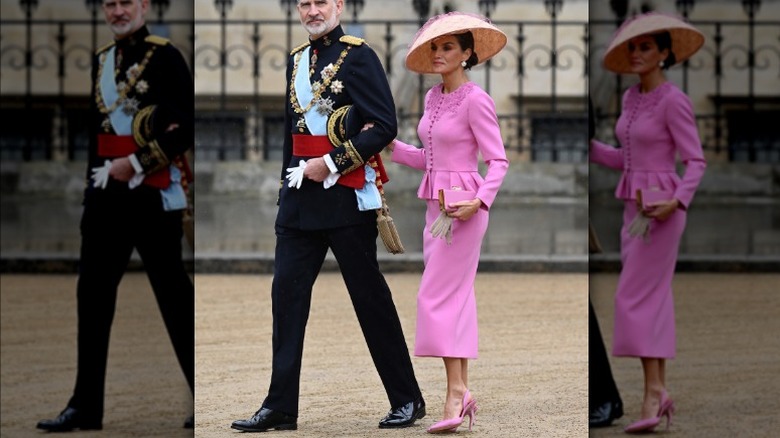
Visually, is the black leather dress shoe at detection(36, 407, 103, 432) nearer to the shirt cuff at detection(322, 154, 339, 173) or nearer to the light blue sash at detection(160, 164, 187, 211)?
the light blue sash at detection(160, 164, 187, 211)

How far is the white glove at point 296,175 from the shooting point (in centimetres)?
416

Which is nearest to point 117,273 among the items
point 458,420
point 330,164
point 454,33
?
point 330,164

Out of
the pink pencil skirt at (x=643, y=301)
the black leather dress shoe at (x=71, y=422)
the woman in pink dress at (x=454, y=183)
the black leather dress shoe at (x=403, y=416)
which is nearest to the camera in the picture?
the black leather dress shoe at (x=71, y=422)

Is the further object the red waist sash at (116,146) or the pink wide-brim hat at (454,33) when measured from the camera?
the pink wide-brim hat at (454,33)

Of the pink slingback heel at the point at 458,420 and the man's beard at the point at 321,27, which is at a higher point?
the man's beard at the point at 321,27

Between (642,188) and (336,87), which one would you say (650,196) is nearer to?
(642,188)

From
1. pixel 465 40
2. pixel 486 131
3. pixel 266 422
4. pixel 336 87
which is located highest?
pixel 465 40

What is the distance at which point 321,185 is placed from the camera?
4160mm

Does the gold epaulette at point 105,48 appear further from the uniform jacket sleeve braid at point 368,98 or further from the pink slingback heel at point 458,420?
the pink slingback heel at point 458,420

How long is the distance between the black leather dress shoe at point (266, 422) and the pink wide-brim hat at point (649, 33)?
3335 millimetres

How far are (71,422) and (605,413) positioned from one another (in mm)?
379

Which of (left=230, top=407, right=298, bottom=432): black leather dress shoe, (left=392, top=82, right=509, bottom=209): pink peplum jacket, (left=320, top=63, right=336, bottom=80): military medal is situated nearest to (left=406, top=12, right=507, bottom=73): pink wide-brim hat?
(left=392, top=82, right=509, bottom=209): pink peplum jacket

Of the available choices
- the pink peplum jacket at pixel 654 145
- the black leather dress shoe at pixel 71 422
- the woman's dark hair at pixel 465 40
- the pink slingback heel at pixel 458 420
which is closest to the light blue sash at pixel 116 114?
the black leather dress shoe at pixel 71 422

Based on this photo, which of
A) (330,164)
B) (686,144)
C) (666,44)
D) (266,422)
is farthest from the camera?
(266,422)
